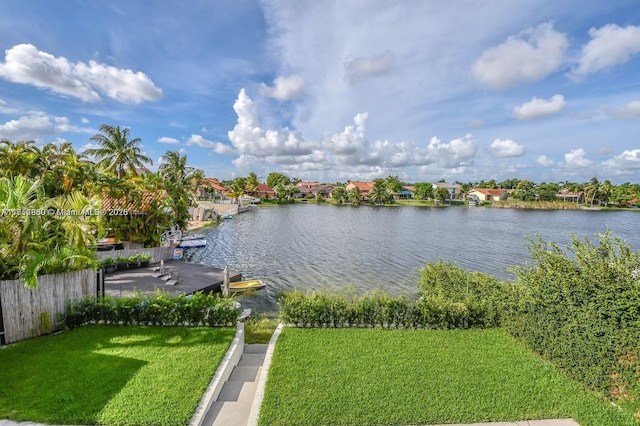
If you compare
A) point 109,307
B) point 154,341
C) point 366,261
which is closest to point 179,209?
point 366,261

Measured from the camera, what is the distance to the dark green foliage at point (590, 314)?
587cm

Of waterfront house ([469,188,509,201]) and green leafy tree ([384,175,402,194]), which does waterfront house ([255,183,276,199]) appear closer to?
green leafy tree ([384,175,402,194])

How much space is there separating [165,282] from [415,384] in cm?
1274

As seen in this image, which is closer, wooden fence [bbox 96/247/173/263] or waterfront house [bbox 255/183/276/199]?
wooden fence [bbox 96/247/173/263]

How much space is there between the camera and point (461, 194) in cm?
10500

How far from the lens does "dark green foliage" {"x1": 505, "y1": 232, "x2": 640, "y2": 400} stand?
5.87 m

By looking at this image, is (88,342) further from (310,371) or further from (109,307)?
(310,371)

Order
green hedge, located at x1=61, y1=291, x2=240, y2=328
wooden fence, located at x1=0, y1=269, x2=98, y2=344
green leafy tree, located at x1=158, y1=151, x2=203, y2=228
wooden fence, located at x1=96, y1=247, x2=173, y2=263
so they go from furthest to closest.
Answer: green leafy tree, located at x1=158, y1=151, x2=203, y2=228
wooden fence, located at x1=96, y1=247, x2=173, y2=263
green hedge, located at x1=61, y1=291, x2=240, y2=328
wooden fence, located at x1=0, y1=269, x2=98, y2=344

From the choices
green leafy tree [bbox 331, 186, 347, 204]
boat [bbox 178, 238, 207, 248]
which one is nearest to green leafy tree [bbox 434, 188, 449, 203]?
green leafy tree [bbox 331, 186, 347, 204]

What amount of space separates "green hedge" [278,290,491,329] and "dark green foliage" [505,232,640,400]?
1536mm

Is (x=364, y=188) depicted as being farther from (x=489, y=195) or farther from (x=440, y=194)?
(x=489, y=195)

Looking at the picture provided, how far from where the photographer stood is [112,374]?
6.26 m

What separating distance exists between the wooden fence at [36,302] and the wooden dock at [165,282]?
4284 mm

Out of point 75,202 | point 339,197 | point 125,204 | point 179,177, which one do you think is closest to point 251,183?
point 339,197
